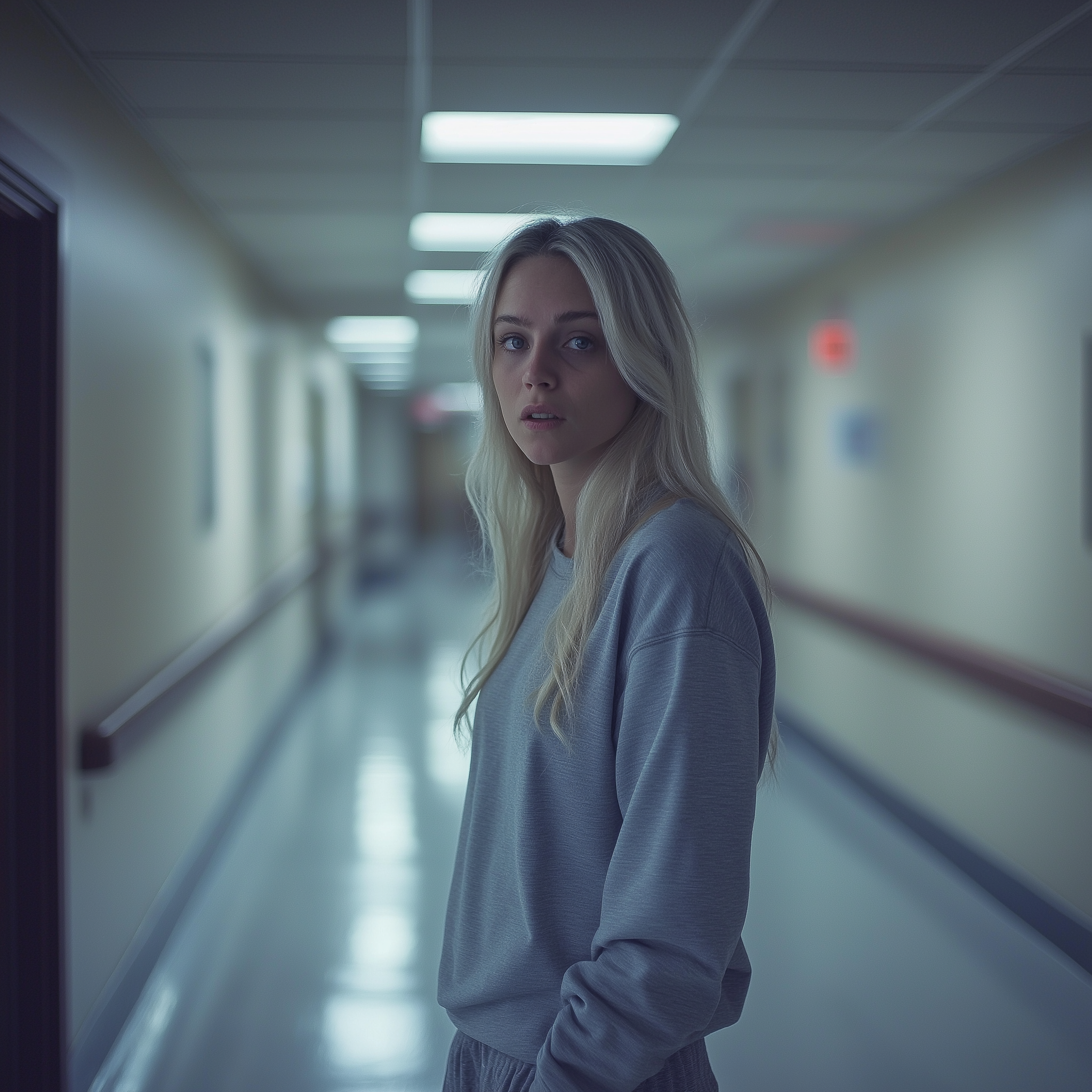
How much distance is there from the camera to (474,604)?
11.9 meters

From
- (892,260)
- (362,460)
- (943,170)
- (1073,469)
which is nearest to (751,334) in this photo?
(892,260)

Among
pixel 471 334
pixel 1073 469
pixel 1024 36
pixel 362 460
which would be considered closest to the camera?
pixel 471 334

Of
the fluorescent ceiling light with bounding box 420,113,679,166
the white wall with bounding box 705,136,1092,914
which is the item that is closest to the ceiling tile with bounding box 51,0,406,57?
the fluorescent ceiling light with bounding box 420,113,679,166

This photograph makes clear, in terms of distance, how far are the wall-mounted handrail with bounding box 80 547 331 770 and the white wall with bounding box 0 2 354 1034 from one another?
49mm

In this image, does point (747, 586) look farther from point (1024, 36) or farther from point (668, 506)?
point (1024, 36)

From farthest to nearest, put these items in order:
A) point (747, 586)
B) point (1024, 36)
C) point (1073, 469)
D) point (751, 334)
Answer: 1. point (751, 334)
2. point (1073, 469)
3. point (1024, 36)
4. point (747, 586)

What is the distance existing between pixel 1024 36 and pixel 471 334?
6.80 feet

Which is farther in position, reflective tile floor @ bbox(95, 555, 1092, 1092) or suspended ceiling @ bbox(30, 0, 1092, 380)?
reflective tile floor @ bbox(95, 555, 1092, 1092)

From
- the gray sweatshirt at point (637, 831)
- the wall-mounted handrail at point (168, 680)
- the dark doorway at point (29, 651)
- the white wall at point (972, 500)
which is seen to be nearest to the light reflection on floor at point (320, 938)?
the dark doorway at point (29, 651)

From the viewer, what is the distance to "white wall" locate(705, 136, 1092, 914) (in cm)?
337

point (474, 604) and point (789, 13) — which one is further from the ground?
point (789, 13)

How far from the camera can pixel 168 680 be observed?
3504 millimetres

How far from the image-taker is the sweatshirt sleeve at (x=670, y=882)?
3.14 ft

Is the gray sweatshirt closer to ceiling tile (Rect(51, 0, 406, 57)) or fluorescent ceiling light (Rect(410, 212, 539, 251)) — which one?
ceiling tile (Rect(51, 0, 406, 57))
